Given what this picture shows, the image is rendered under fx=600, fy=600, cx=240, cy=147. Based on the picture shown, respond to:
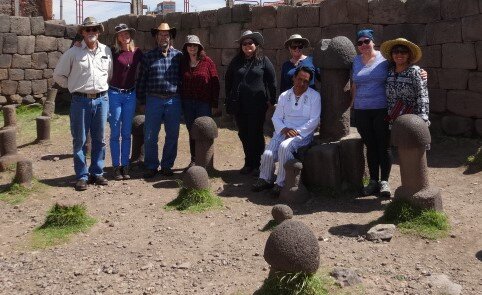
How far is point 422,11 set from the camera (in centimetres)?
A: 991

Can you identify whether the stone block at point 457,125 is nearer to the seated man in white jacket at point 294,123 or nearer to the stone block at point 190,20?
the seated man in white jacket at point 294,123

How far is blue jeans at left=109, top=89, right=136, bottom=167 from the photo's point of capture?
788 centimetres

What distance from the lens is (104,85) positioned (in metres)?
7.52

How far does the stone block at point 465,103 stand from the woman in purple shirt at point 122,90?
5.10 metres

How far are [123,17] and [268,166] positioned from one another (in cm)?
885

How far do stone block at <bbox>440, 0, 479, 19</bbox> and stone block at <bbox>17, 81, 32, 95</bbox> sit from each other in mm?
10246

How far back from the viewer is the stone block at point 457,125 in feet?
31.4

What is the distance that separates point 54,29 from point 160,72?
8.83 meters

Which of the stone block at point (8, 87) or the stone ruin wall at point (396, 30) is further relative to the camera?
the stone block at point (8, 87)

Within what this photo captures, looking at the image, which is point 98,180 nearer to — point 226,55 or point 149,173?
point 149,173

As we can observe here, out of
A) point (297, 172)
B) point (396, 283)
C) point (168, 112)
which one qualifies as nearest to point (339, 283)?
point (396, 283)

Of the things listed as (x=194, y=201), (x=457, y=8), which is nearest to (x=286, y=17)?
(x=457, y=8)

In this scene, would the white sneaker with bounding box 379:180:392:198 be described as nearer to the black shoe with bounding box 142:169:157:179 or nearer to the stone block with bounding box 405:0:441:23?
the black shoe with bounding box 142:169:157:179

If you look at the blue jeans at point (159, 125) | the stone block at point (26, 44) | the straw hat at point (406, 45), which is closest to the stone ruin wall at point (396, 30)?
the stone block at point (26, 44)
